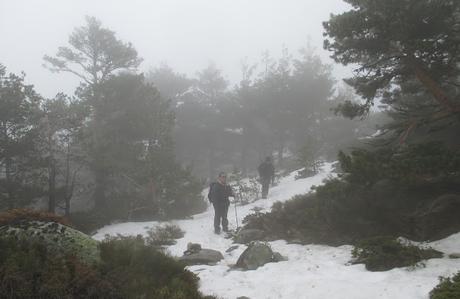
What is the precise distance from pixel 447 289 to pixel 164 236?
10.1m

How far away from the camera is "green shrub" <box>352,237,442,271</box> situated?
8.30m

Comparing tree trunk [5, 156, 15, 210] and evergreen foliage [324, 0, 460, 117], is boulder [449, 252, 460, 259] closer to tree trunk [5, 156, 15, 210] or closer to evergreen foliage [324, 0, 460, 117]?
evergreen foliage [324, 0, 460, 117]

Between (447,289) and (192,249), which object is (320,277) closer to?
(447,289)

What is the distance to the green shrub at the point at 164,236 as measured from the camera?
13.8m

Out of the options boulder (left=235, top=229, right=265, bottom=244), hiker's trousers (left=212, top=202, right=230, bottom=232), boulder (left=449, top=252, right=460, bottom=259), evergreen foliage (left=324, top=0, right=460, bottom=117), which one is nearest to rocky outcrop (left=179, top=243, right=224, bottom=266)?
boulder (left=235, top=229, right=265, bottom=244)

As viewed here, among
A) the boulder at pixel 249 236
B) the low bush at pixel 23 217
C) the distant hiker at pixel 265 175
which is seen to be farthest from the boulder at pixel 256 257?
the distant hiker at pixel 265 175

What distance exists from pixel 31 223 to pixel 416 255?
7.90 meters

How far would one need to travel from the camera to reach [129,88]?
2253 cm

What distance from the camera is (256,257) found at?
9.98 m

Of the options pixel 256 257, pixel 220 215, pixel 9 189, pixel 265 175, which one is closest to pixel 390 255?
pixel 256 257

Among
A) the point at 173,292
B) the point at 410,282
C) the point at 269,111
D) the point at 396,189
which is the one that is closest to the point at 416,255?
the point at 410,282

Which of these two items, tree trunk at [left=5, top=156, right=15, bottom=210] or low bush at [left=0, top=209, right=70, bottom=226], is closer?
low bush at [left=0, top=209, right=70, bottom=226]

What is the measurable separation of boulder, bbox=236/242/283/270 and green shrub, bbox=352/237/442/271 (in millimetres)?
2103

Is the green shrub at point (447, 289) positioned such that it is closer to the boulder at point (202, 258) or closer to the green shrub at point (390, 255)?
the green shrub at point (390, 255)
